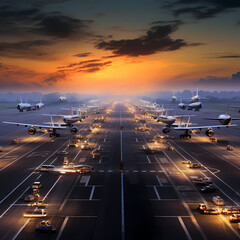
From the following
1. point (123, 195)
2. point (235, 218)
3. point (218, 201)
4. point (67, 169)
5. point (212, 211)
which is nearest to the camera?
point (235, 218)

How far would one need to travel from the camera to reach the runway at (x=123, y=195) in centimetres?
2883

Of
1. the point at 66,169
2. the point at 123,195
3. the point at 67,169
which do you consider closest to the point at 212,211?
the point at 123,195

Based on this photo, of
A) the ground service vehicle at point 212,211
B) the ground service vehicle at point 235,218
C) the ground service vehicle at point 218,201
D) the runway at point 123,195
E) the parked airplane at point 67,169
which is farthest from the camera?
the parked airplane at point 67,169

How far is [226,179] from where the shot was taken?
4681 centimetres

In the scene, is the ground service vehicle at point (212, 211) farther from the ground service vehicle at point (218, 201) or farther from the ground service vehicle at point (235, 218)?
the ground service vehicle at point (218, 201)

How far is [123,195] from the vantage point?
39.1 m

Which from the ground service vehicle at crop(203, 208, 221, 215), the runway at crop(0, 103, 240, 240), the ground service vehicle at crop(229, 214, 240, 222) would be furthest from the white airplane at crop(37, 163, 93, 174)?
the ground service vehicle at crop(229, 214, 240, 222)

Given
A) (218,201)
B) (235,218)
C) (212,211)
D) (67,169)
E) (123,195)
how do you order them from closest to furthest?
(235,218) → (212,211) → (218,201) → (123,195) → (67,169)

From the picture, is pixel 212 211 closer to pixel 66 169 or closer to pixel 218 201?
pixel 218 201

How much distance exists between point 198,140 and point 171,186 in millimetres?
52827

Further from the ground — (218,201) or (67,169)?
(218,201)

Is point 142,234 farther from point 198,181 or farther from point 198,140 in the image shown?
point 198,140

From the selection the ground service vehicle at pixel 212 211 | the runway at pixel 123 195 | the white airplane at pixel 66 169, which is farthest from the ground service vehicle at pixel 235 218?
the white airplane at pixel 66 169

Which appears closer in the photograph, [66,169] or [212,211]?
[212,211]
